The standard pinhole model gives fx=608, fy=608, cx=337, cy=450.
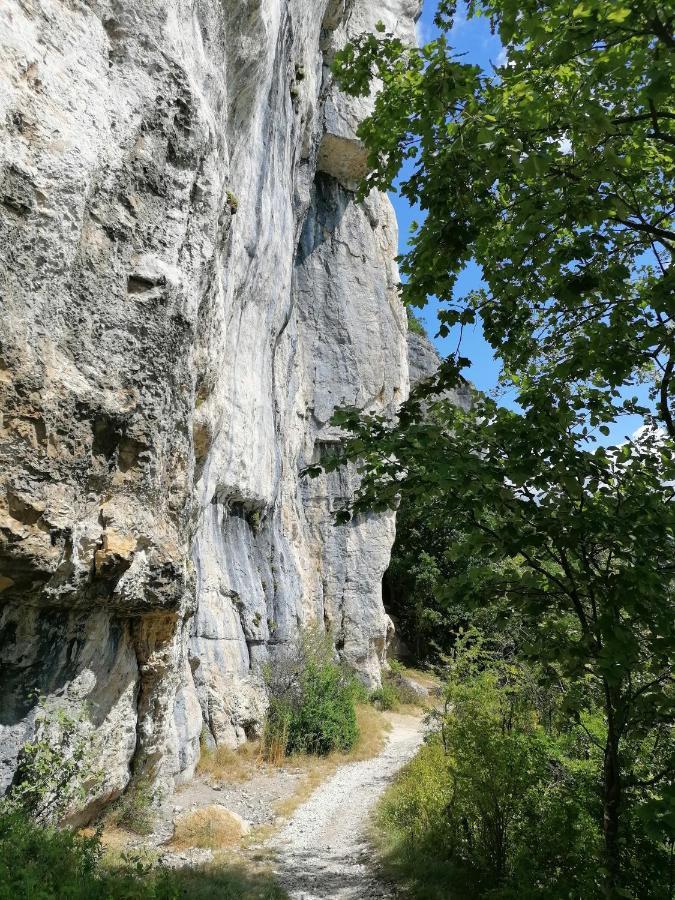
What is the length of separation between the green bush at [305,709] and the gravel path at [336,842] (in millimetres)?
806

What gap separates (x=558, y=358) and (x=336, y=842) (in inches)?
254

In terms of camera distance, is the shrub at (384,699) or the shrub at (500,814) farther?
the shrub at (384,699)

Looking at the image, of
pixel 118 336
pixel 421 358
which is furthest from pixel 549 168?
pixel 421 358

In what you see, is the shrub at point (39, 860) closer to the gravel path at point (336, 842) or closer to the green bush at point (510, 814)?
the gravel path at point (336, 842)

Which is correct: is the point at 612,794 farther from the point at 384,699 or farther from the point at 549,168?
the point at 384,699

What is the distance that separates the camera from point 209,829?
6.78m

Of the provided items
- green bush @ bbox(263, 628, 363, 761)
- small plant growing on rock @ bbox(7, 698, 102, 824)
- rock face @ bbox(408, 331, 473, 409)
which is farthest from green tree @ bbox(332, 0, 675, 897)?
rock face @ bbox(408, 331, 473, 409)

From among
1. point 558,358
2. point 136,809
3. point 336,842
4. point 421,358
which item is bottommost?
point 336,842

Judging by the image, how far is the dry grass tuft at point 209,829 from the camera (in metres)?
6.51

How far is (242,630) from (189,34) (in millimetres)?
9617

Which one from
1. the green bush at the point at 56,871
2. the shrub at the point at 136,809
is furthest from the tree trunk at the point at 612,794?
the shrub at the point at 136,809

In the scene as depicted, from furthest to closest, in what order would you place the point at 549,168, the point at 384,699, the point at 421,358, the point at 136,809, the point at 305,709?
1. the point at 421,358
2. the point at 384,699
3. the point at 305,709
4. the point at 136,809
5. the point at 549,168

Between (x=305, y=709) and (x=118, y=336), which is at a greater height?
(x=118, y=336)

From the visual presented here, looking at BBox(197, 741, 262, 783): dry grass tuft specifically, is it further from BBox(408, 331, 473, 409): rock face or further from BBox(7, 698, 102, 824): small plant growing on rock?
BBox(408, 331, 473, 409): rock face
